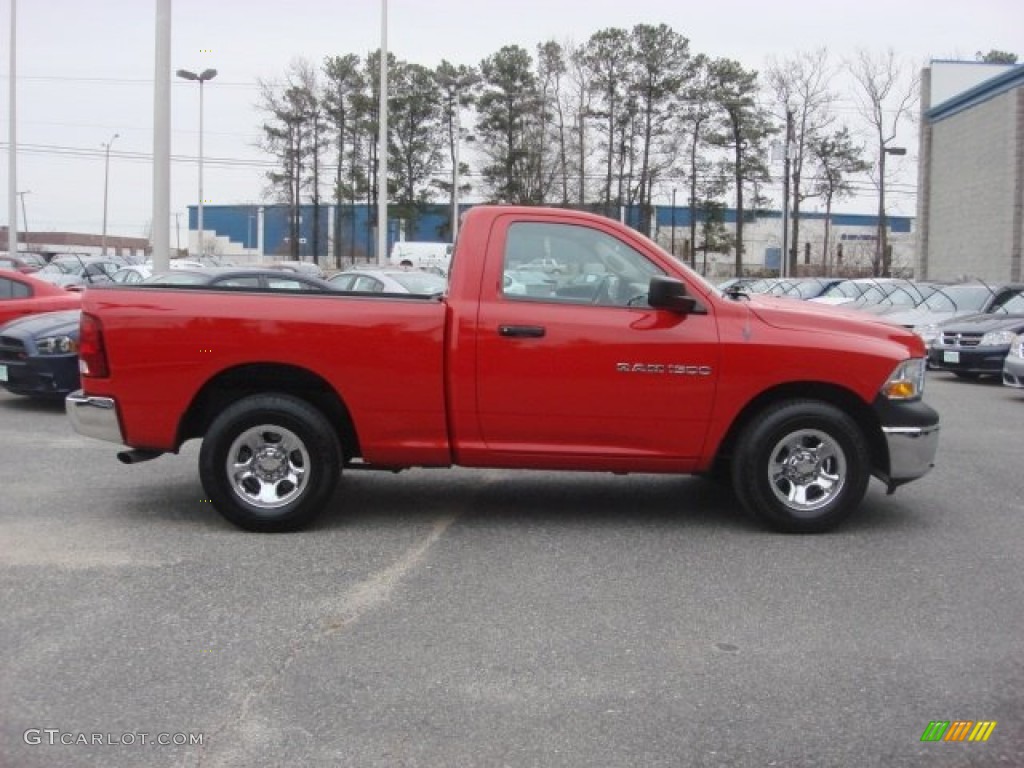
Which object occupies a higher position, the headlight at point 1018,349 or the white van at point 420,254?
the white van at point 420,254

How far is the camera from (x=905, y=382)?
6.40 metres

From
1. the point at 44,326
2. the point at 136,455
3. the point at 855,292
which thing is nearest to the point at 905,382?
the point at 136,455

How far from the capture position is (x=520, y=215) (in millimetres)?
6453

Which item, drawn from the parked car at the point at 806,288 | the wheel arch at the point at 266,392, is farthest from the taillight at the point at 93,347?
the parked car at the point at 806,288

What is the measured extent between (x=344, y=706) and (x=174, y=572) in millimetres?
2019

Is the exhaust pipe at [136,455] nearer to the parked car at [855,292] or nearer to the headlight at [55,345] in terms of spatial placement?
the headlight at [55,345]

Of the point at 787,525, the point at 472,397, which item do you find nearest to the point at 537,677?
the point at 472,397

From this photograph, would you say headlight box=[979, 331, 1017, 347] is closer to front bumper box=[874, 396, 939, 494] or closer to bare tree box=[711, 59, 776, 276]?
front bumper box=[874, 396, 939, 494]

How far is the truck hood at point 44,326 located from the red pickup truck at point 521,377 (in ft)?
16.9

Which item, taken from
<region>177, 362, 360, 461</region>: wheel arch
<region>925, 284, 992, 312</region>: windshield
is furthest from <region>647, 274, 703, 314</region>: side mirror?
<region>925, 284, 992, 312</region>: windshield

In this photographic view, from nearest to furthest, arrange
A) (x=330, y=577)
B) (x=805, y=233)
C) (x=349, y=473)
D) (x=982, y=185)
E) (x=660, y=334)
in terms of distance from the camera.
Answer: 1. (x=330, y=577)
2. (x=660, y=334)
3. (x=349, y=473)
4. (x=982, y=185)
5. (x=805, y=233)

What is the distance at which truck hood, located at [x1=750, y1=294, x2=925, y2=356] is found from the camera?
20.8ft

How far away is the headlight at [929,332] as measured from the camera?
1735 centimetres

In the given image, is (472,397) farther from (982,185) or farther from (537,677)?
(982,185)
